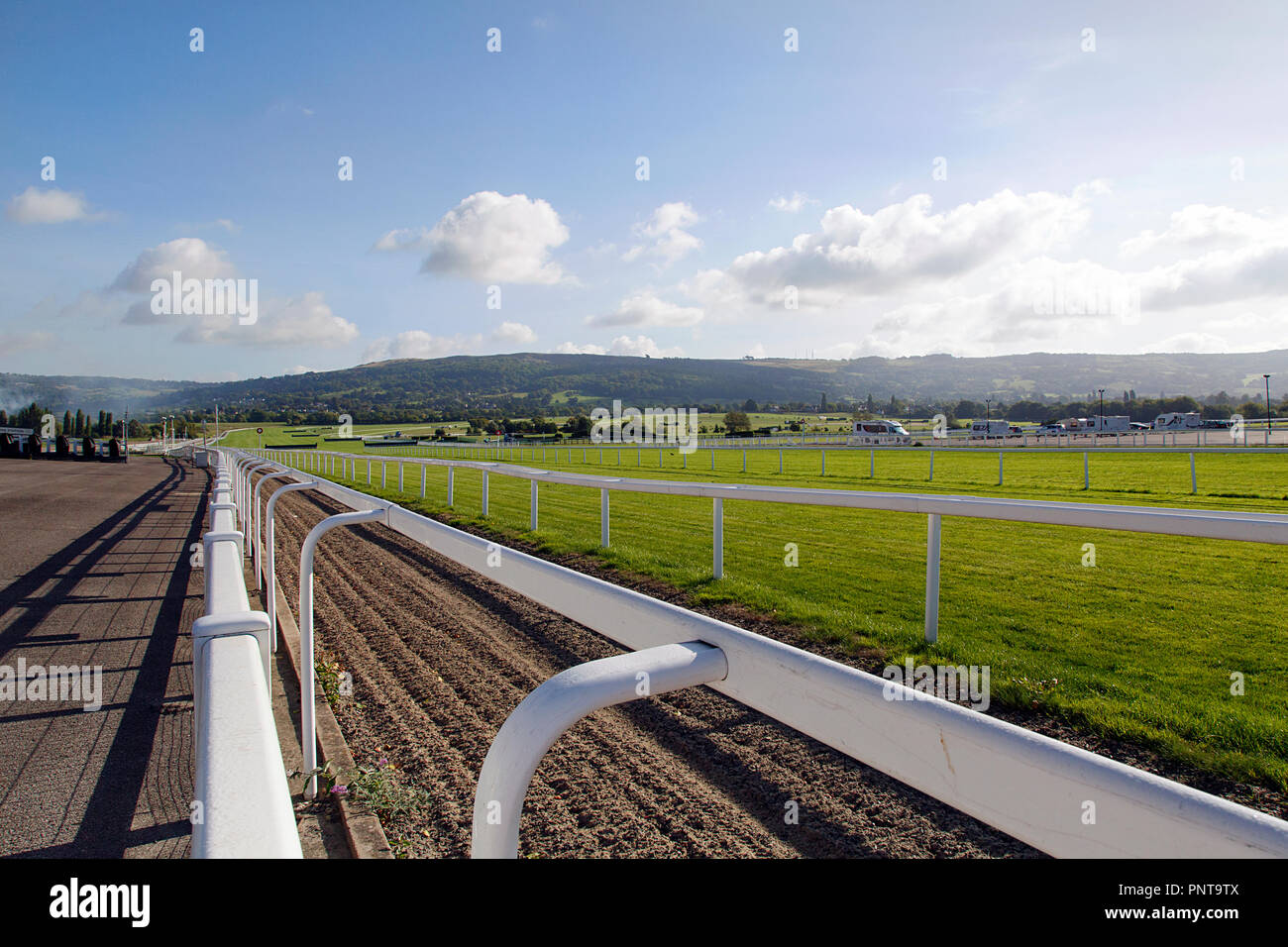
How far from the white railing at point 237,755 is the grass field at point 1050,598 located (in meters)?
3.80

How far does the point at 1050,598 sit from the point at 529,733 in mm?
6736

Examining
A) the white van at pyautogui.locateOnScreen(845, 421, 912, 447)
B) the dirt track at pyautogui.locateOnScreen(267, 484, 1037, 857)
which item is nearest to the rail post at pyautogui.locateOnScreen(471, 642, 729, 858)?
the dirt track at pyautogui.locateOnScreen(267, 484, 1037, 857)

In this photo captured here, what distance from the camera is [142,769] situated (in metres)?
3.98

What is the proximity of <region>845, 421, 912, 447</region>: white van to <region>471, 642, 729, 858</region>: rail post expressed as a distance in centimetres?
4283

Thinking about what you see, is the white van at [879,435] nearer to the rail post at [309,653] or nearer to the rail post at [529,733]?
the rail post at [309,653]

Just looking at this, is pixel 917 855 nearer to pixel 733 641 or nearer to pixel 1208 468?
pixel 733 641

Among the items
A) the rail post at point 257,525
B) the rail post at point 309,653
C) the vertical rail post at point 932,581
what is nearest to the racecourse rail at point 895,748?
the rail post at point 309,653

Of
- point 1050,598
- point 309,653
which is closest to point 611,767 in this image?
point 309,653

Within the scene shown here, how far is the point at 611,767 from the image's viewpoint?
372 centimetres

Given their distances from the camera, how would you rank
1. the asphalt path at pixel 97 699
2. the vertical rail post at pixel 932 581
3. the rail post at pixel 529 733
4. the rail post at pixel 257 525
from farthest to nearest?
the rail post at pixel 257 525 < the vertical rail post at pixel 932 581 < the asphalt path at pixel 97 699 < the rail post at pixel 529 733

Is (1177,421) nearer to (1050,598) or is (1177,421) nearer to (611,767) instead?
(1050,598)

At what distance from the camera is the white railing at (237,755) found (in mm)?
938

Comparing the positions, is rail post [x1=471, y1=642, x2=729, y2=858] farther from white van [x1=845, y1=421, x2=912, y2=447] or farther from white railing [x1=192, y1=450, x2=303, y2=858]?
white van [x1=845, y1=421, x2=912, y2=447]
